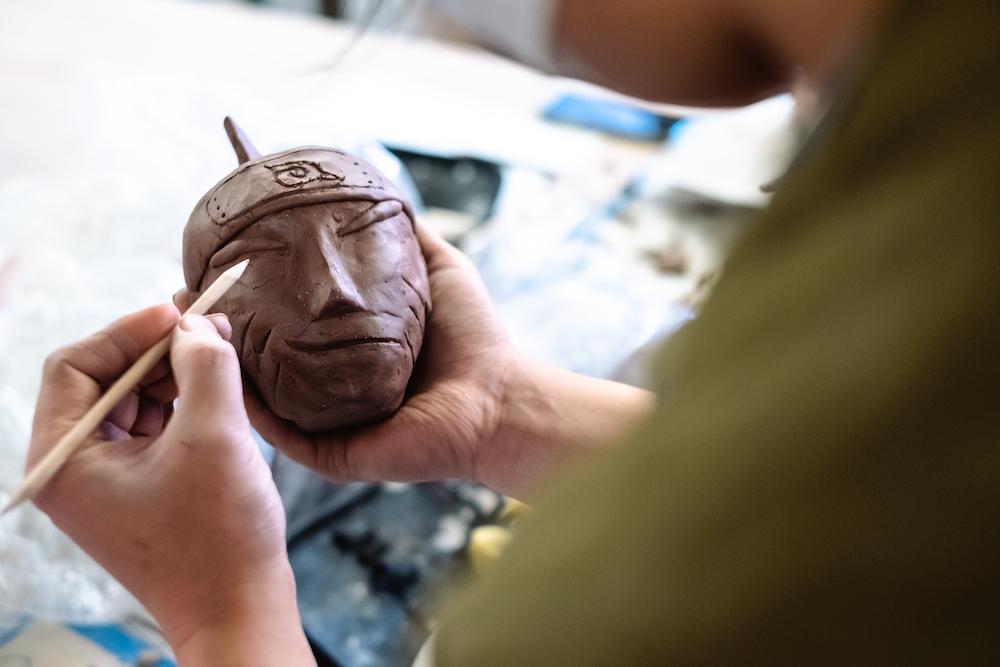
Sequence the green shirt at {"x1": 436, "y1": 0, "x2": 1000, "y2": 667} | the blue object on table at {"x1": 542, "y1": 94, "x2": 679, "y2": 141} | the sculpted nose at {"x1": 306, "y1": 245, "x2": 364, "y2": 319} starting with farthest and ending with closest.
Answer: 1. the blue object on table at {"x1": 542, "y1": 94, "x2": 679, "y2": 141}
2. the sculpted nose at {"x1": 306, "y1": 245, "x2": 364, "y2": 319}
3. the green shirt at {"x1": 436, "y1": 0, "x2": 1000, "y2": 667}

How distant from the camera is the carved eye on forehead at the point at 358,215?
917 mm

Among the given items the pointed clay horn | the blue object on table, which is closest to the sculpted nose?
the pointed clay horn

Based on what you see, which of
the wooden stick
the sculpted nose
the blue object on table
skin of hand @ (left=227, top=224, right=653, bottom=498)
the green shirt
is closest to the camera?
the green shirt

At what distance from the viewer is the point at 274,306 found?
88 centimetres

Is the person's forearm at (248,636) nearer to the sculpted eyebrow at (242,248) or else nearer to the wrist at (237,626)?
the wrist at (237,626)

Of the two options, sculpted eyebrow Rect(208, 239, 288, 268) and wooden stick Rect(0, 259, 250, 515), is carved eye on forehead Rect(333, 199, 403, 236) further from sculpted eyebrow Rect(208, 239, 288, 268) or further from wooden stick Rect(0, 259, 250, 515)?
wooden stick Rect(0, 259, 250, 515)

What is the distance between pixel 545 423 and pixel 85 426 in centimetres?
54

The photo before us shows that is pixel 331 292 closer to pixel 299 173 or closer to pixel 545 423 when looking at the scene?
pixel 299 173

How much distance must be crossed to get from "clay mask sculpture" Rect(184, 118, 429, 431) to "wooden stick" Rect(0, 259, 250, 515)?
10 cm

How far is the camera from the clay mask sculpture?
0.87m

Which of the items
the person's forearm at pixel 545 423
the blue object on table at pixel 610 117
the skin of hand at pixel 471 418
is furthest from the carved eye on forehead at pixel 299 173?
the blue object on table at pixel 610 117

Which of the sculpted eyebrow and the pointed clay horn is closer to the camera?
the sculpted eyebrow

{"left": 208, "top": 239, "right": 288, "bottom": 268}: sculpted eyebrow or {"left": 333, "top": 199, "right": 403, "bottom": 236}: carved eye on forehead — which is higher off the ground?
{"left": 333, "top": 199, "right": 403, "bottom": 236}: carved eye on forehead

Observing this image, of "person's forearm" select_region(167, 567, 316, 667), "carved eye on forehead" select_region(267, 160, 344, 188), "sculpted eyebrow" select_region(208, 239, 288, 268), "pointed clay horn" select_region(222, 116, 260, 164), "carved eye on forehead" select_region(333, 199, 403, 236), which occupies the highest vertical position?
"carved eye on forehead" select_region(267, 160, 344, 188)
